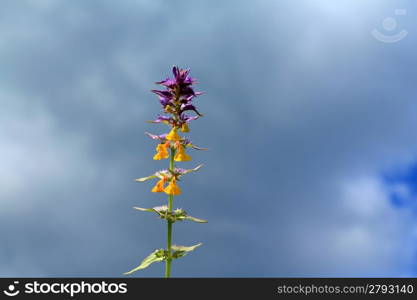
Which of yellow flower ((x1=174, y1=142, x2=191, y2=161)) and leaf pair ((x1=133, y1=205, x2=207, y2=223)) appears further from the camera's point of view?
yellow flower ((x1=174, y1=142, x2=191, y2=161))

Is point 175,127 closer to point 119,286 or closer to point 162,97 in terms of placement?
point 162,97

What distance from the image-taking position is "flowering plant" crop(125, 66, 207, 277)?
9062 millimetres

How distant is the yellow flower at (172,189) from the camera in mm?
8953

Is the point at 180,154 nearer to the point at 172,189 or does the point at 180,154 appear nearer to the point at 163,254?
the point at 172,189

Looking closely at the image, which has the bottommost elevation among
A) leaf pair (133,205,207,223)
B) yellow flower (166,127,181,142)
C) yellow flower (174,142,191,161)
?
leaf pair (133,205,207,223)

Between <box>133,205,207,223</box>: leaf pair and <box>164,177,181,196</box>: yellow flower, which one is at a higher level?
<box>164,177,181,196</box>: yellow flower

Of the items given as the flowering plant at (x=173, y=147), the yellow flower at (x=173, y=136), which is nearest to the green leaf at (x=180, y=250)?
the flowering plant at (x=173, y=147)

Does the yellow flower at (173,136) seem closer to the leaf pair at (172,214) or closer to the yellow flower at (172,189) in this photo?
the yellow flower at (172,189)

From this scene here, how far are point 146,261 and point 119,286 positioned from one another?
0.85 meters

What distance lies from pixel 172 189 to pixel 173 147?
2.88 feet

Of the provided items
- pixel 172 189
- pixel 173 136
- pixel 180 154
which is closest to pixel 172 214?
pixel 172 189

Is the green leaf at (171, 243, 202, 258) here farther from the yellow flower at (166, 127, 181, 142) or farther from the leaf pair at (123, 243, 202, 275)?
the yellow flower at (166, 127, 181, 142)

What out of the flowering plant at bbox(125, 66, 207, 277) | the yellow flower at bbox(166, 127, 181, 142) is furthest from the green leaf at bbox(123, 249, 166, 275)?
the yellow flower at bbox(166, 127, 181, 142)

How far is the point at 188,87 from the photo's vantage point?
30.3 ft
